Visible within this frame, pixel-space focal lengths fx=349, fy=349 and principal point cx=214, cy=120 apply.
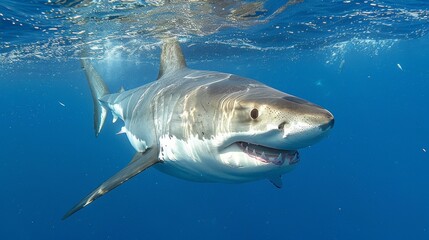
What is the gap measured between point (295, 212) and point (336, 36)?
1560 centimetres

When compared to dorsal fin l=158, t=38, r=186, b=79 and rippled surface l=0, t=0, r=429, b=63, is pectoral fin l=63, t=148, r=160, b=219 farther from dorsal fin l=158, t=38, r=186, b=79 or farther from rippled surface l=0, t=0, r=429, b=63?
rippled surface l=0, t=0, r=429, b=63

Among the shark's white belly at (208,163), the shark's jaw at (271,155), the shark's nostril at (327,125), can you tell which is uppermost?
the shark's nostril at (327,125)

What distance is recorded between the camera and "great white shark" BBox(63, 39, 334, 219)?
2.44m

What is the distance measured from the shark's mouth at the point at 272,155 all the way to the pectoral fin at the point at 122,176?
162 centimetres

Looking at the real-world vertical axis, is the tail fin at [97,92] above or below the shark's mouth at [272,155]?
below

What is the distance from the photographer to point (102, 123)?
851 centimetres

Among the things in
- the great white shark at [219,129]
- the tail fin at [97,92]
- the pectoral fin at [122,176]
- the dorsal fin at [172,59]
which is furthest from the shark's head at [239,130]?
the tail fin at [97,92]

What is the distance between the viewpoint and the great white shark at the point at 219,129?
244 cm

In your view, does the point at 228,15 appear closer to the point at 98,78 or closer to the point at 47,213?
the point at 98,78

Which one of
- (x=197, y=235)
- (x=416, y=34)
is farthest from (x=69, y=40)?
(x=416, y=34)

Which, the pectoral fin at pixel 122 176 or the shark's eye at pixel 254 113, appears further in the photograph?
the pectoral fin at pixel 122 176

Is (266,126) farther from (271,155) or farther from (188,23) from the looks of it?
(188,23)

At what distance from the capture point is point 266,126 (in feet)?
8.31

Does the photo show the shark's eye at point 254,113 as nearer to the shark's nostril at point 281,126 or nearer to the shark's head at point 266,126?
the shark's head at point 266,126
